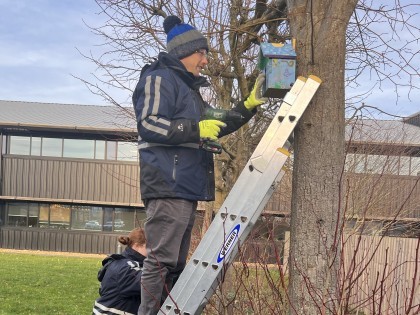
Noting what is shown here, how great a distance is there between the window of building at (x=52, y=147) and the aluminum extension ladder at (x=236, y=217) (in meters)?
21.0

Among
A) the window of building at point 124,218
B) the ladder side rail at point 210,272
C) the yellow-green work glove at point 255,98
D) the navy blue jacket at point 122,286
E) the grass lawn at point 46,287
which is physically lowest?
the grass lawn at point 46,287

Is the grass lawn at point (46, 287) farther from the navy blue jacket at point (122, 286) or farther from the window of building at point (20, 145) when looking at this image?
the window of building at point (20, 145)

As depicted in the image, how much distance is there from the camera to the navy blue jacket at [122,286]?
11.8 ft

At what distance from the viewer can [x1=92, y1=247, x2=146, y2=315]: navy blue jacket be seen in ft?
11.8

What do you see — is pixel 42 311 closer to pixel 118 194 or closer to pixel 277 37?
pixel 277 37

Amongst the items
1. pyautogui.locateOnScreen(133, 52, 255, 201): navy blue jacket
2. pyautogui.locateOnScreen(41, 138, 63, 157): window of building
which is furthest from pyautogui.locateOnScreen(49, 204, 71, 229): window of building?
pyautogui.locateOnScreen(133, 52, 255, 201): navy blue jacket

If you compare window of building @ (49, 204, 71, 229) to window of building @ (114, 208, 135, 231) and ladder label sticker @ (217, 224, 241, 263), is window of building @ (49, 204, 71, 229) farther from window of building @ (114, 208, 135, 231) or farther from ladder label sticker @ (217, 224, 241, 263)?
ladder label sticker @ (217, 224, 241, 263)

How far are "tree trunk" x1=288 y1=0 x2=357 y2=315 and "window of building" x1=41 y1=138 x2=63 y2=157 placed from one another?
20940mm

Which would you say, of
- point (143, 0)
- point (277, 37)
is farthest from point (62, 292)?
point (277, 37)

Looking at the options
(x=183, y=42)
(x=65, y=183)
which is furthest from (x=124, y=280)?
(x=65, y=183)

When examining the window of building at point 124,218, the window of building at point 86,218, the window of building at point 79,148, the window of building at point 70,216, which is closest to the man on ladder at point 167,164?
the window of building at point 79,148

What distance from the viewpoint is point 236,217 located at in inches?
105

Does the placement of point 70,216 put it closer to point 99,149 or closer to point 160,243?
point 99,149

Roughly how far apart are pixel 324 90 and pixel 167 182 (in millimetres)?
963
